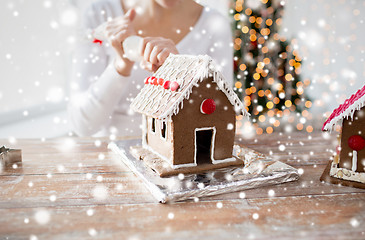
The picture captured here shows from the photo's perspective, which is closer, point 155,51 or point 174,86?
point 174,86

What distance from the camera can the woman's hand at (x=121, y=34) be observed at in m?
1.82

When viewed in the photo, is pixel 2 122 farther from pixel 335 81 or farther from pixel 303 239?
pixel 335 81

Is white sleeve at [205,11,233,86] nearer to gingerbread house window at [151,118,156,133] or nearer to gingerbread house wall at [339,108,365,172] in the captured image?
gingerbread house window at [151,118,156,133]

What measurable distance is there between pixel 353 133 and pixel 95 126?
1577 millimetres

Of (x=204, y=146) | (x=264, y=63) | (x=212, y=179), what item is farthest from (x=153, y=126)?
(x=264, y=63)

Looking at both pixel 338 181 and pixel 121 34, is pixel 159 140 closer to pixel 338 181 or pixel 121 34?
pixel 338 181

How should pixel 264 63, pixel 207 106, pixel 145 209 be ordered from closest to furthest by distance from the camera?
1. pixel 145 209
2. pixel 207 106
3. pixel 264 63

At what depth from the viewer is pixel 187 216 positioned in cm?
72

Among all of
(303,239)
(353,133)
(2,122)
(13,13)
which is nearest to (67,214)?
(303,239)

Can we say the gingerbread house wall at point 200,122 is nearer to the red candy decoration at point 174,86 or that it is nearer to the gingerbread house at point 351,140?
the red candy decoration at point 174,86

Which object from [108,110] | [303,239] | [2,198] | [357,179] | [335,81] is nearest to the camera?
[303,239]

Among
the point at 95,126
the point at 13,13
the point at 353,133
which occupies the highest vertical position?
the point at 13,13

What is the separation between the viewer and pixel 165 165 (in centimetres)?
98

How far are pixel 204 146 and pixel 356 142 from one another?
48cm
